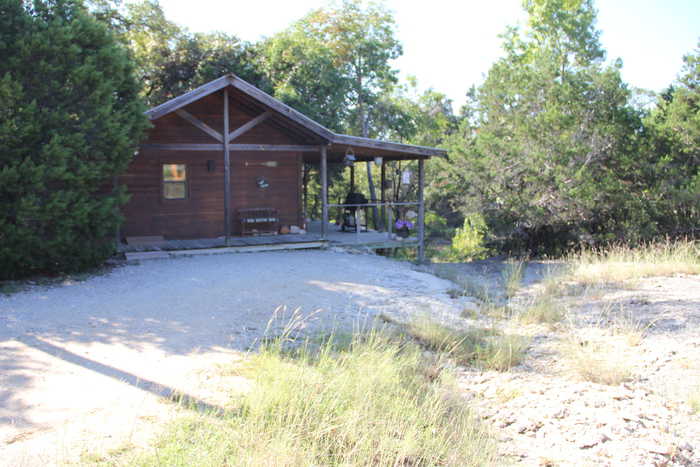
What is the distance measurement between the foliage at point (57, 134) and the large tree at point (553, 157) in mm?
12776

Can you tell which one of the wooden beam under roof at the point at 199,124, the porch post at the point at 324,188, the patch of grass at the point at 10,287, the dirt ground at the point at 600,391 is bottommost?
the dirt ground at the point at 600,391

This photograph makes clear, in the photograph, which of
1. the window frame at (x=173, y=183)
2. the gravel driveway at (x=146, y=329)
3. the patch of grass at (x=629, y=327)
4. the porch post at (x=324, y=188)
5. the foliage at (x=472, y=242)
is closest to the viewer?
the gravel driveway at (x=146, y=329)

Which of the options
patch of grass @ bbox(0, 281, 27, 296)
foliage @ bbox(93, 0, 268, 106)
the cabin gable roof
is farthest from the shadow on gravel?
foliage @ bbox(93, 0, 268, 106)

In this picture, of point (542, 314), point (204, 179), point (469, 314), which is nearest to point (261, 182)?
point (204, 179)

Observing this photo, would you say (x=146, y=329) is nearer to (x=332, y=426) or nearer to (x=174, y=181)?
(x=332, y=426)

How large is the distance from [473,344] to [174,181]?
31.7ft

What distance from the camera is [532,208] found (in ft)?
62.1

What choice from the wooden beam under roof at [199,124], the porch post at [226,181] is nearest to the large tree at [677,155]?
the porch post at [226,181]

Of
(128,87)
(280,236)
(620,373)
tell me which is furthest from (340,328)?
(280,236)

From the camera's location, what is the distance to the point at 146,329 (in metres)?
6.89

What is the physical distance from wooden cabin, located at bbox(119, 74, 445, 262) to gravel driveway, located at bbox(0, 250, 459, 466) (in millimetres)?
2265

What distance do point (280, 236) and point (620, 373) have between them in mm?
10267

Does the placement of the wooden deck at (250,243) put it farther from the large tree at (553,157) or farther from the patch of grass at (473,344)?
the patch of grass at (473,344)

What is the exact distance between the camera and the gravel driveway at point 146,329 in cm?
422
